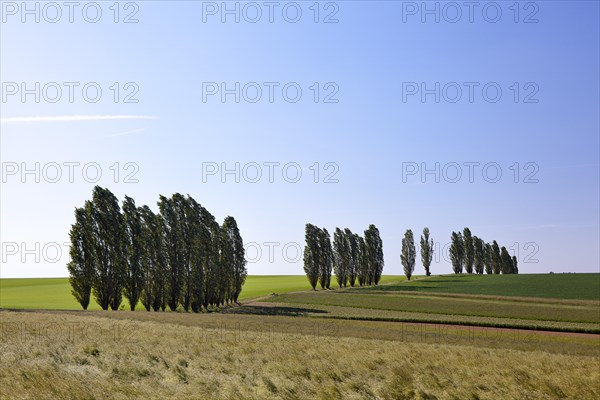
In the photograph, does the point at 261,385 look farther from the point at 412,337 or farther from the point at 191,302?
the point at 191,302

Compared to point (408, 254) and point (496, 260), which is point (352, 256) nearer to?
point (408, 254)

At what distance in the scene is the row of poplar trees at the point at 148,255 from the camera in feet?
206

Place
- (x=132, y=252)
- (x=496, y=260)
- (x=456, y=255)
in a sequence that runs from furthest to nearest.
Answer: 1. (x=496, y=260)
2. (x=456, y=255)
3. (x=132, y=252)

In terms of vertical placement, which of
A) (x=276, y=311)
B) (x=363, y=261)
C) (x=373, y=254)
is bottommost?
(x=276, y=311)

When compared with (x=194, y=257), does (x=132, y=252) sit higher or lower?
higher

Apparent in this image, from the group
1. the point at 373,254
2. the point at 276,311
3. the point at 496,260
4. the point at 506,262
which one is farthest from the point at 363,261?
the point at 276,311

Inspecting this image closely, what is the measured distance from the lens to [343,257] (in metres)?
118

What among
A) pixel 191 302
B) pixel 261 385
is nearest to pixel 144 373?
pixel 261 385

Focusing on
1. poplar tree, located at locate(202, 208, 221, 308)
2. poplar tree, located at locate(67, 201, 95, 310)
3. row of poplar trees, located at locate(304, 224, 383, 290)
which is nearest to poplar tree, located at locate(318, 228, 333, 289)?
row of poplar trees, located at locate(304, 224, 383, 290)

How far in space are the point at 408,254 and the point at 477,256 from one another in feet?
82.7

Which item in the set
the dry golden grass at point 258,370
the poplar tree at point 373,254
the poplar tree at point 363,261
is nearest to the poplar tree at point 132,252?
the dry golden grass at point 258,370

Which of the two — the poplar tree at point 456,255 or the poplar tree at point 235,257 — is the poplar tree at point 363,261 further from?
the poplar tree at point 235,257

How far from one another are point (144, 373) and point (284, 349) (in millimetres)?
6899

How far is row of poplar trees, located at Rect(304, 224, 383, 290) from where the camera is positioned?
355 ft
